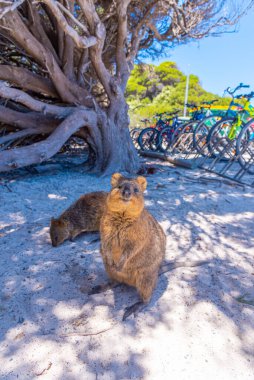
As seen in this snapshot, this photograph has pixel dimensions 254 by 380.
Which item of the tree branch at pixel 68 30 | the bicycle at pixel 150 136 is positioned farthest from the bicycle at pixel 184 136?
the tree branch at pixel 68 30

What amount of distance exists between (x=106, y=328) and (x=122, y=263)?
491 millimetres

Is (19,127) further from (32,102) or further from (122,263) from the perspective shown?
(122,263)

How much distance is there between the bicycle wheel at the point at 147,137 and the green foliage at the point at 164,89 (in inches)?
716

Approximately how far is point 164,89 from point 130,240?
111ft

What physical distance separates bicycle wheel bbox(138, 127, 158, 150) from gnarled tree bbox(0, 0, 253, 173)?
11.6 ft

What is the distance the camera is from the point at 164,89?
34000mm

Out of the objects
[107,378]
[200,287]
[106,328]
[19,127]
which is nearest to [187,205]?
[200,287]

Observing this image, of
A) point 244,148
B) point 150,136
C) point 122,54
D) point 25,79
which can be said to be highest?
point 122,54

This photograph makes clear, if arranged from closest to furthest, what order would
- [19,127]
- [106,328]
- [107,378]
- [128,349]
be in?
[107,378] → [128,349] → [106,328] → [19,127]

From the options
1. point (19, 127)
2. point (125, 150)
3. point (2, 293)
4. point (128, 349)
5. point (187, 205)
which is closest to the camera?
point (128, 349)

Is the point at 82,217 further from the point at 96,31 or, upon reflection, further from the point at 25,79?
the point at 96,31

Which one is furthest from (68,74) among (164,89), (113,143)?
(164,89)

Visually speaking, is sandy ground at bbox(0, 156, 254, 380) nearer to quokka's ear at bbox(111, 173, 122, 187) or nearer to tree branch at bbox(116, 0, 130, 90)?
quokka's ear at bbox(111, 173, 122, 187)

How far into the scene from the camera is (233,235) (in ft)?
13.5
